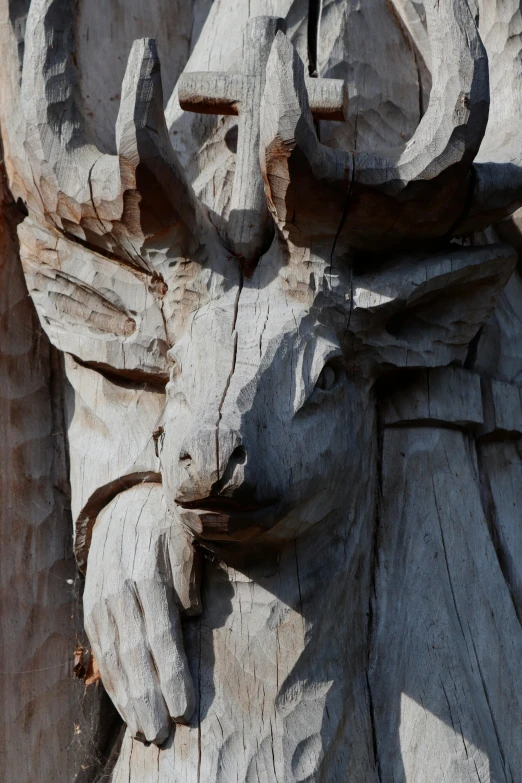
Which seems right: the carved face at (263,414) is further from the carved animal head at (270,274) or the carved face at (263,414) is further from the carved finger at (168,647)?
the carved finger at (168,647)

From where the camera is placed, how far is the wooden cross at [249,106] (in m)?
2.22

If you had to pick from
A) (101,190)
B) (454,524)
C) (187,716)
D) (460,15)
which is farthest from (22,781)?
(460,15)

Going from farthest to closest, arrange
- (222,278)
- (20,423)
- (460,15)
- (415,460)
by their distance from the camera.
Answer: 1. (20,423)
2. (415,460)
3. (222,278)
4. (460,15)

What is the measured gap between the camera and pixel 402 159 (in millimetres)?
2064

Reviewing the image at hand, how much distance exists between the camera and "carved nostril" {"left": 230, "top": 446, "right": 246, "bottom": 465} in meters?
1.95

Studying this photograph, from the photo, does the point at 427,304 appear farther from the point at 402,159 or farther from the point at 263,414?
the point at 263,414

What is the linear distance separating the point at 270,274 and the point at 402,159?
33 centimetres

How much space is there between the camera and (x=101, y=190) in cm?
214

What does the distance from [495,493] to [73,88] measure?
1185mm

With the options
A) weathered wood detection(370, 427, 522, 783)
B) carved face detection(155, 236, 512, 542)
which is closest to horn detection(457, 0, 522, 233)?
carved face detection(155, 236, 512, 542)

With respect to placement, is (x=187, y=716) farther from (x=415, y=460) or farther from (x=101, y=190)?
(x=101, y=190)

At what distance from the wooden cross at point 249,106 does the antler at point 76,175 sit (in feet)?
0.31

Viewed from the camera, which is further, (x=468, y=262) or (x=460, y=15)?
(x=468, y=262)

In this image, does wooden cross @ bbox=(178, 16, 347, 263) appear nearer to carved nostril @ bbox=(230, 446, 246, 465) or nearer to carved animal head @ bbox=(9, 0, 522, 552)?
carved animal head @ bbox=(9, 0, 522, 552)
